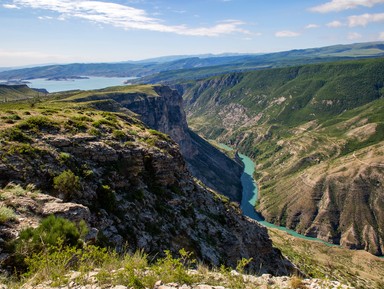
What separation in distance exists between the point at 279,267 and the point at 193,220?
17.9m

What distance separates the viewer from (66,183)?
23188 millimetres

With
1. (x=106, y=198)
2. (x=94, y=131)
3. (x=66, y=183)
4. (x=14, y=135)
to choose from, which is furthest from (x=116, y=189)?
(x=14, y=135)

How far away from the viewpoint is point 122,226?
2506 centimetres

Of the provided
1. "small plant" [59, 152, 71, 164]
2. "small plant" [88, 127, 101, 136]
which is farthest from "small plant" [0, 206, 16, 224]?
"small plant" [88, 127, 101, 136]

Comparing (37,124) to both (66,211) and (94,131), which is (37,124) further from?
(66,211)

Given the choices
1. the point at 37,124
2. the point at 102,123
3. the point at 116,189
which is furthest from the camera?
the point at 102,123

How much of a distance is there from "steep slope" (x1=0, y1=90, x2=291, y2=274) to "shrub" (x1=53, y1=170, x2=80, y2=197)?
5cm

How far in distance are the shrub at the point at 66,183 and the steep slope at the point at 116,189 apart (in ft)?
0.18

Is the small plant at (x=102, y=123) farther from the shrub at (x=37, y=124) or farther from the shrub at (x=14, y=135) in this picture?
the shrub at (x=14, y=135)

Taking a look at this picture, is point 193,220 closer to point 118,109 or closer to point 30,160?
point 30,160

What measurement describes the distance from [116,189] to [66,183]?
600 cm

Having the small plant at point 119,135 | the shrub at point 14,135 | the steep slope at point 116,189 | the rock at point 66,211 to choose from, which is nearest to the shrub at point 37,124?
the steep slope at point 116,189

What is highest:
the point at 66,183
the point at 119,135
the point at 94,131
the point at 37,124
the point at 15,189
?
the point at 37,124

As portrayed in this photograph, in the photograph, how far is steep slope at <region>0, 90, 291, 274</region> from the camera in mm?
21859
